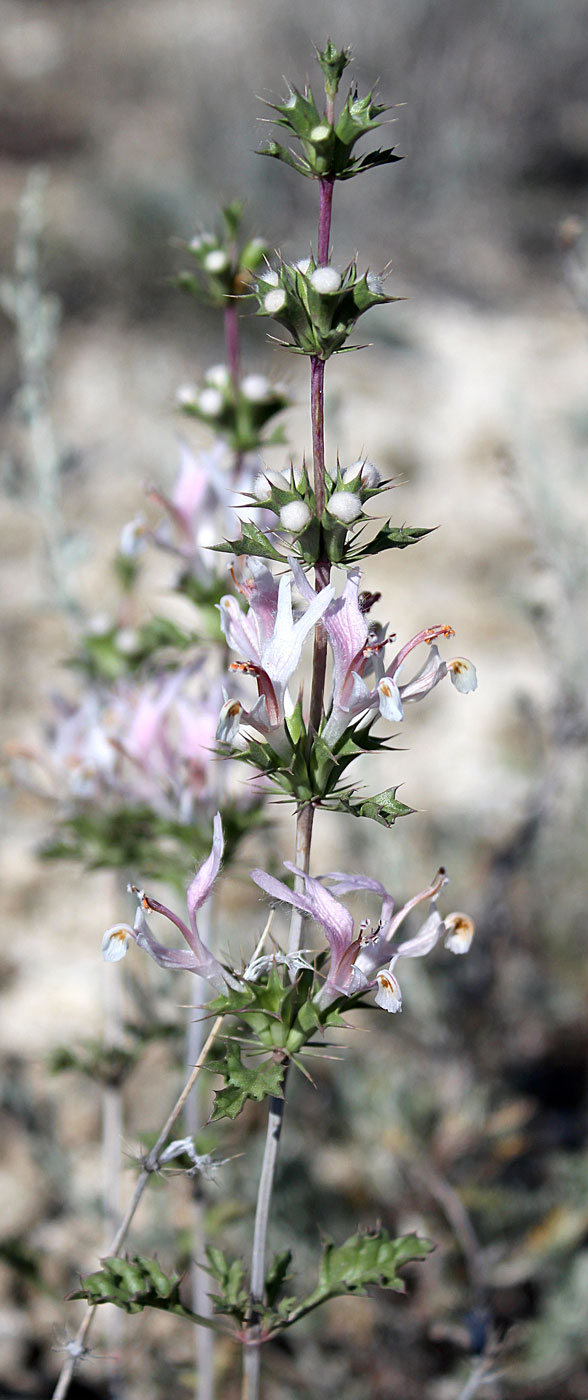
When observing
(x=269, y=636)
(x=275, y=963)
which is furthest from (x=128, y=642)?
(x=275, y=963)

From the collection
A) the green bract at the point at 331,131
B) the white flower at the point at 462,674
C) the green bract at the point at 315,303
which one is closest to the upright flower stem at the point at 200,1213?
the white flower at the point at 462,674

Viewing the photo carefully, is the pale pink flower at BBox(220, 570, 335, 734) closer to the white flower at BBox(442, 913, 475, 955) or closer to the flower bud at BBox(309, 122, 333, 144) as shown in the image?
the white flower at BBox(442, 913, 475, 955)

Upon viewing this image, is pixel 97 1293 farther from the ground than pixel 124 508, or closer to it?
closer to it

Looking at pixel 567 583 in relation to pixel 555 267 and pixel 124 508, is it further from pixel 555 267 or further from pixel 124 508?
pixel 555 267

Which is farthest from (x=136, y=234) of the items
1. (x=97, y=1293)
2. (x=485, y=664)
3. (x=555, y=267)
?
(x=97, y=1293)

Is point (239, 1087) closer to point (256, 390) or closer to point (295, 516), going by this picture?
point (295, 516)
